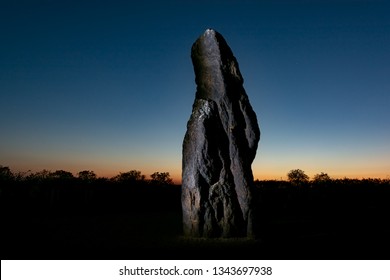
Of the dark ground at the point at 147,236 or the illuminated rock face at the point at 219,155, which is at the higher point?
the illuminated rock face at the point at 219,155

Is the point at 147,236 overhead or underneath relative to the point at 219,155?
underneath

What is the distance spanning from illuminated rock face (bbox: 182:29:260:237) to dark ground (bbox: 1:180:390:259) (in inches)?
23.0

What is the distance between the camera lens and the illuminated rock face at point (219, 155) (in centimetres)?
1088

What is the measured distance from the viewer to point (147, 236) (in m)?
11.4

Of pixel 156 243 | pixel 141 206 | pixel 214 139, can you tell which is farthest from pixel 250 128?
pixel 141 206

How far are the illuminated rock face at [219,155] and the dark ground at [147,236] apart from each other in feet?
1.92

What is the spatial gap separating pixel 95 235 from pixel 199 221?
3.06 metres

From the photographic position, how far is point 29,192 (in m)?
18.0

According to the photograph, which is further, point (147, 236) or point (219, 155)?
point (147, 236)

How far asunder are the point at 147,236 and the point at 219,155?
311 centimetres

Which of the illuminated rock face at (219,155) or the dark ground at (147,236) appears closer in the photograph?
the dark ground at (147,236)

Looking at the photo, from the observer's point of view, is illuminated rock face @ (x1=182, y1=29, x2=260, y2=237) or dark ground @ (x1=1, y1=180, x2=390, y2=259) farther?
illuminated rock face @ (x1=182, y1=29, x2=260, y2=237)

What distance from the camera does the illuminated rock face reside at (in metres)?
10.9

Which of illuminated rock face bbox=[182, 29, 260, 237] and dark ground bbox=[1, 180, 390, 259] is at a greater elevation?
illuminated rock face bbox=[182, 29, 260, 237]
